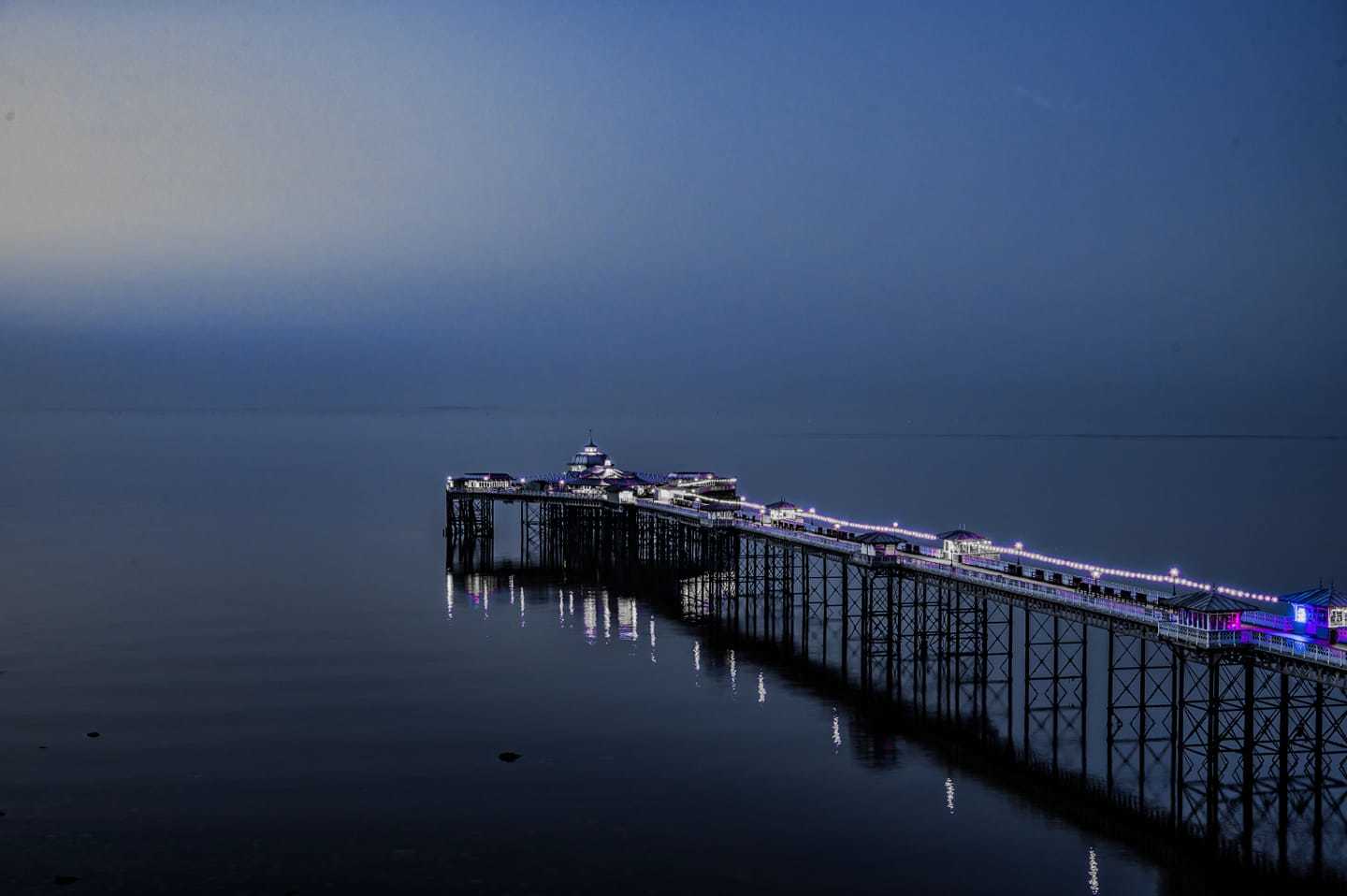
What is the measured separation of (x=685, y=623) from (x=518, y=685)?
17.9m

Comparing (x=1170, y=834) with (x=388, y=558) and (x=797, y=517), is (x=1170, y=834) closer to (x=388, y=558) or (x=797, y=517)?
(x=797, y=517)

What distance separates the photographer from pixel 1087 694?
5119 centimetres

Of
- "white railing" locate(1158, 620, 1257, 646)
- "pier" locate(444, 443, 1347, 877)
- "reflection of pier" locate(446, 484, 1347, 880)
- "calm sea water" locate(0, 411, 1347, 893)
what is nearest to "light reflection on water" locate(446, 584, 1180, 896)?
"calm sea water" locate(0, 411, 1347, 893)

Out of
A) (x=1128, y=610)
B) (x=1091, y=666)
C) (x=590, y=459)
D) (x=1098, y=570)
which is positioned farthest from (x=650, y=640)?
(x=590, y=459)

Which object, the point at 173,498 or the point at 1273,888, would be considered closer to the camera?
the point at 1273,888

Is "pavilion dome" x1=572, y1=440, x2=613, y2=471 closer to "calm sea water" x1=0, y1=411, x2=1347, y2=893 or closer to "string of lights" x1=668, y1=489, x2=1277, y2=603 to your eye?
"string of lights" x1=668, y1=489, x2=1277, y2=603

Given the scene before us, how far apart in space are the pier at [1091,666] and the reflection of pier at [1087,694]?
0.12 meters

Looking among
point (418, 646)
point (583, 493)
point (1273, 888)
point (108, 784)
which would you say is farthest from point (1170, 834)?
point (583, 493)

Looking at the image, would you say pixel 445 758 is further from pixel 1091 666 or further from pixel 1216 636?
pixel 1091 666

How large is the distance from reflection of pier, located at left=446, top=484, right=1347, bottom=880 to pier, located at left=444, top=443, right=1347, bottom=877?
0.12 metres

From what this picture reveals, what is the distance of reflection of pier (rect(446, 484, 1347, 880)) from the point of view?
38.8 meters

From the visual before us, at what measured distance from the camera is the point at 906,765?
147 ft

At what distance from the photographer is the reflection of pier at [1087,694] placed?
127 feet

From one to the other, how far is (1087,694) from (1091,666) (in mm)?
9811
